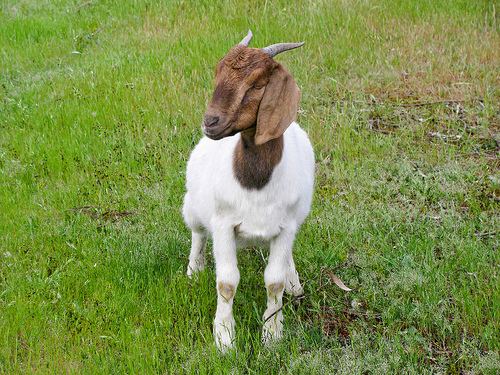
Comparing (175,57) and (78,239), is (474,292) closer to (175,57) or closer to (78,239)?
(78,239)

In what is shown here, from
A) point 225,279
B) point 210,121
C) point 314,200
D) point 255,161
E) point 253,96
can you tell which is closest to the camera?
point 210,121

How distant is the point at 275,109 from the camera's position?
2.95 m

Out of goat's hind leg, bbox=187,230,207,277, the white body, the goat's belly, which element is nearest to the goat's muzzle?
the white body

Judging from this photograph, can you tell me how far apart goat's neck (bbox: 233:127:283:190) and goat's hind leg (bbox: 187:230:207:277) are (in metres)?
1.22

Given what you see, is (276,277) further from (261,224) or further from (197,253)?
(197,253)

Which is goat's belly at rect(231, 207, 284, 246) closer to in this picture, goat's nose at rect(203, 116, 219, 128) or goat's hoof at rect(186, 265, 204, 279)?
goat's nose at rect(203, 116, 219, 128)

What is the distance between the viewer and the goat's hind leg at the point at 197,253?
14.4ft

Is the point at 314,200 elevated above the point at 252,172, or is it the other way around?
the point at 252,172

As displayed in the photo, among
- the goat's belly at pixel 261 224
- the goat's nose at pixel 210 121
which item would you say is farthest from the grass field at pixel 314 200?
the goat's nose at pixel 210 121

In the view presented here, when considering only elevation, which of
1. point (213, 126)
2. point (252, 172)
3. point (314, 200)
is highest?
point (213, 126)

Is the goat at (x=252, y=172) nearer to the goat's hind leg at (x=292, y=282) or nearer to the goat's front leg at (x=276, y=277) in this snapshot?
the goat's front leg at (x=276, y=277)

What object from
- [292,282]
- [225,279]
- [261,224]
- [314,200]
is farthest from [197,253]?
[314,200]

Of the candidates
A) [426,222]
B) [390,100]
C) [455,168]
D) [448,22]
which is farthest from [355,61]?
[426,222]

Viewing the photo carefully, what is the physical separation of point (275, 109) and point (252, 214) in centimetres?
72
